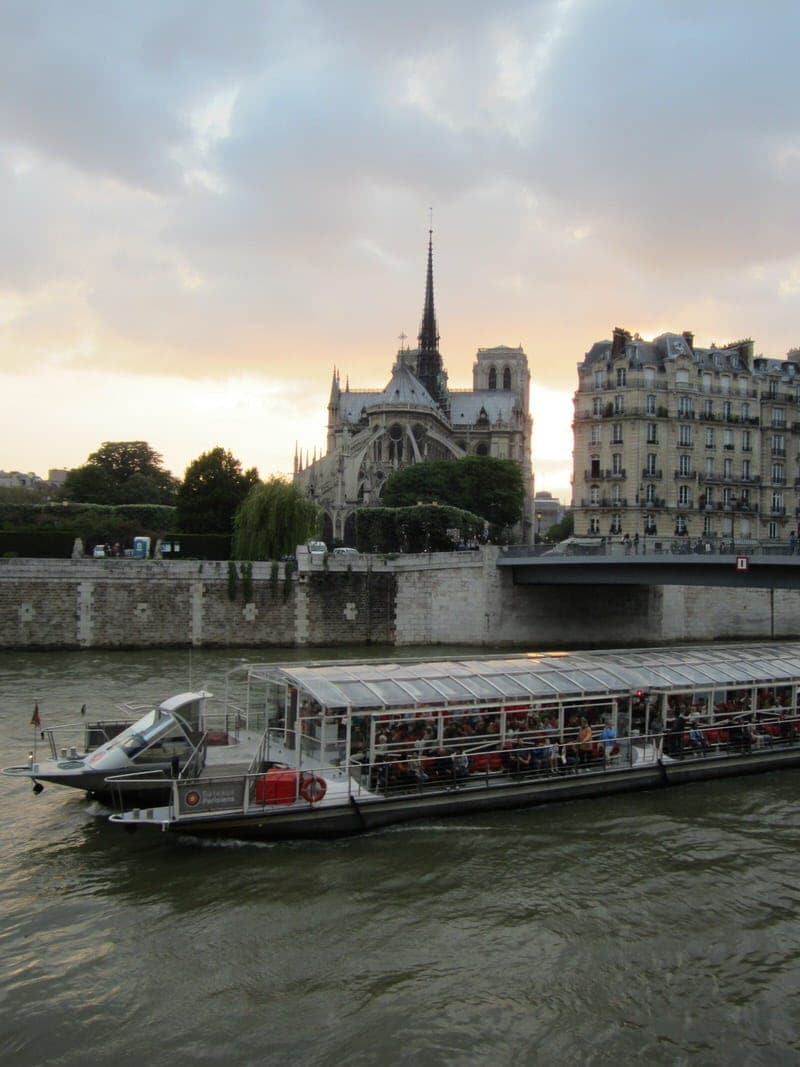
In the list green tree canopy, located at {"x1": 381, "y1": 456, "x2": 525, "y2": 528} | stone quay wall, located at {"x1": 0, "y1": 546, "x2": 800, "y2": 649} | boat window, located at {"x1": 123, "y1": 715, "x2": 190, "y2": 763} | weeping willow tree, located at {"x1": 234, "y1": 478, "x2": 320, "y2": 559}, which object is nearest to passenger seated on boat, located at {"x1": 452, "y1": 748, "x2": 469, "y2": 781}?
boat window, located at {"x1": 123, "y1": 715, "x2": 190, "y2": 763}

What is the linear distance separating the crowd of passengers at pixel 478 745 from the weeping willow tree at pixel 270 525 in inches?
1258

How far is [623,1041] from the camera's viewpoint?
35.2ft

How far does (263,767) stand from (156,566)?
27.2m

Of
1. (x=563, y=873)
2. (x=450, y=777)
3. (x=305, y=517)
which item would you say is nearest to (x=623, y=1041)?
(x=563, y=873)

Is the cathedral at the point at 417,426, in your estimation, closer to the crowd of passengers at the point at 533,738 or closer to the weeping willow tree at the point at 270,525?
the weeping willow tree at the point at 270,525

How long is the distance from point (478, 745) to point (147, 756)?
19.5 ft

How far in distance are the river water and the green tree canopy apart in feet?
214

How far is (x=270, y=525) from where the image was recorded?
164 ft

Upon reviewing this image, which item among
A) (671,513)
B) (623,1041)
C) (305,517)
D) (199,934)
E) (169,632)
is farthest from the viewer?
(671,513)

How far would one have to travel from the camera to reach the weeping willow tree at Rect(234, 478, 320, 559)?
164ft

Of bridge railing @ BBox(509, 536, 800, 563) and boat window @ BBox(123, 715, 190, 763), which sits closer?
boat window @ BBox(123, 715, 190, 763)

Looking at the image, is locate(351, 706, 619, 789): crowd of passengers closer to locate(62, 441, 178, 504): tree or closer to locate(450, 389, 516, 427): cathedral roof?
locate(62, 441, 178, 504): tree

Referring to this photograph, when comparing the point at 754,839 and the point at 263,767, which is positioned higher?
the point at 263,767

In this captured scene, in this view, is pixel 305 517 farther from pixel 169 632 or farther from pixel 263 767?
pixel 263 767
